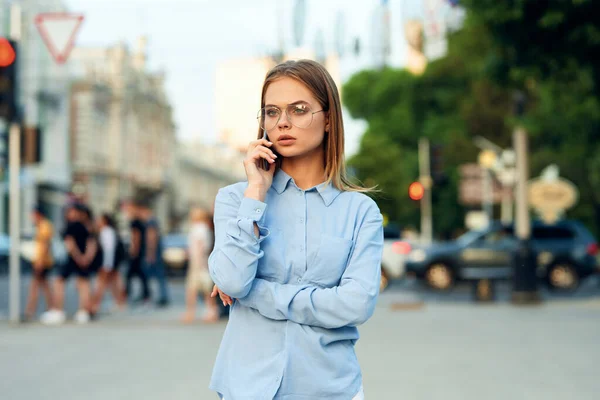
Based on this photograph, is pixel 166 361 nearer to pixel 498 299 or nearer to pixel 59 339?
pixel 59 339

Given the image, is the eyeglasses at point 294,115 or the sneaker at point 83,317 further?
the sneaker at point 83,317

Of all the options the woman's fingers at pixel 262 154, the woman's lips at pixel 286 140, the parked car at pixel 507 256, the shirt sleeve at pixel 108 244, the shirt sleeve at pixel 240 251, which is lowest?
the parked car at pixel 507 256

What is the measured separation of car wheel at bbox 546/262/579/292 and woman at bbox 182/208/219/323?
1110 centimetres

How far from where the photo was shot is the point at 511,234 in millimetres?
21891

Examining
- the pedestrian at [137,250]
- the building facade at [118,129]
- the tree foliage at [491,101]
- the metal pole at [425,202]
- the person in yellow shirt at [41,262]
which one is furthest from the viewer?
the building facade at [118,129]

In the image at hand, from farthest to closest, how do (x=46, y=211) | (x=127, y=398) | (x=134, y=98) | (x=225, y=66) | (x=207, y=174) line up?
1. (x=207, y=174)
2. (x=134, y=98)
3. (x=46, y=211)
4. (x=225, y=66)
5. (x=127, y=398)

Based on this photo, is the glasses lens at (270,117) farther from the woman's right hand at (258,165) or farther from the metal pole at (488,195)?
the metal pole at (488,195)

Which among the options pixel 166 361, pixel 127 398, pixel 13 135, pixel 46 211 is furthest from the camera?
pixel 46 211

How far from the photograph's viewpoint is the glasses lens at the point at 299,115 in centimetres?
245

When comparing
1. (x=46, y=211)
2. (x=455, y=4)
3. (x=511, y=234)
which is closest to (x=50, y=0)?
(x=46, y=211)

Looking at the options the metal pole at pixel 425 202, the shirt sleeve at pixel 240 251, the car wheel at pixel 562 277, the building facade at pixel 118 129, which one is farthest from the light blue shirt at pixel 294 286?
the metal pole at pixel 425 202

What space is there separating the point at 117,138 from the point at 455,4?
1598 inches

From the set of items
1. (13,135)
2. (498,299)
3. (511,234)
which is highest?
(13,135)

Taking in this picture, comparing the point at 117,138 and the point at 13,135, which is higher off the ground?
the point at 117,138
